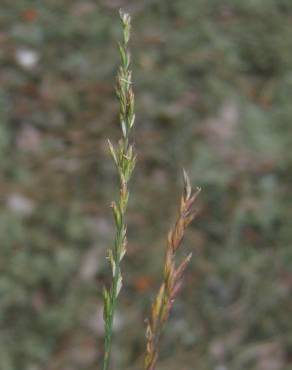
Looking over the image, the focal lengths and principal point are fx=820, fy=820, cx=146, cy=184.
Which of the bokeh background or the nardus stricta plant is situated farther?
the bokeh background

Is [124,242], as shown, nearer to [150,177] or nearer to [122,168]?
[122,168]

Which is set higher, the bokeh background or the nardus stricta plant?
the nardus stricta plant

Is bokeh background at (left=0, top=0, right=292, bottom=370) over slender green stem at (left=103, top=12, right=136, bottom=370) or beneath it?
beneath

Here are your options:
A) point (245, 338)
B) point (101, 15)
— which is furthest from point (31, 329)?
point (101, 15)

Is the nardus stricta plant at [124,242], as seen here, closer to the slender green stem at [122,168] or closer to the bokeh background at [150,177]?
the slender green stem at [122,168]

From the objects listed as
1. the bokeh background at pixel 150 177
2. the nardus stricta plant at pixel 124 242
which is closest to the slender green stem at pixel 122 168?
the nardus stricta plant at pixel 124 242

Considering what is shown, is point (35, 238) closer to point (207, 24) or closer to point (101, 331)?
point (101, 331)

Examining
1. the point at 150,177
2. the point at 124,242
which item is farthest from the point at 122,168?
the point at 150,177

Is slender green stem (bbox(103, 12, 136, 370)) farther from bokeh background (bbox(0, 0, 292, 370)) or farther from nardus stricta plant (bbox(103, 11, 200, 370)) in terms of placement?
bokeh background (bbox(0, 0, 292, 370))

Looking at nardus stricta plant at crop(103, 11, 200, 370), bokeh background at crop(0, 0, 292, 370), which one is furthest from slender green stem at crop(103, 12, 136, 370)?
bokeh background at crop(0, 0, 292, 370)
